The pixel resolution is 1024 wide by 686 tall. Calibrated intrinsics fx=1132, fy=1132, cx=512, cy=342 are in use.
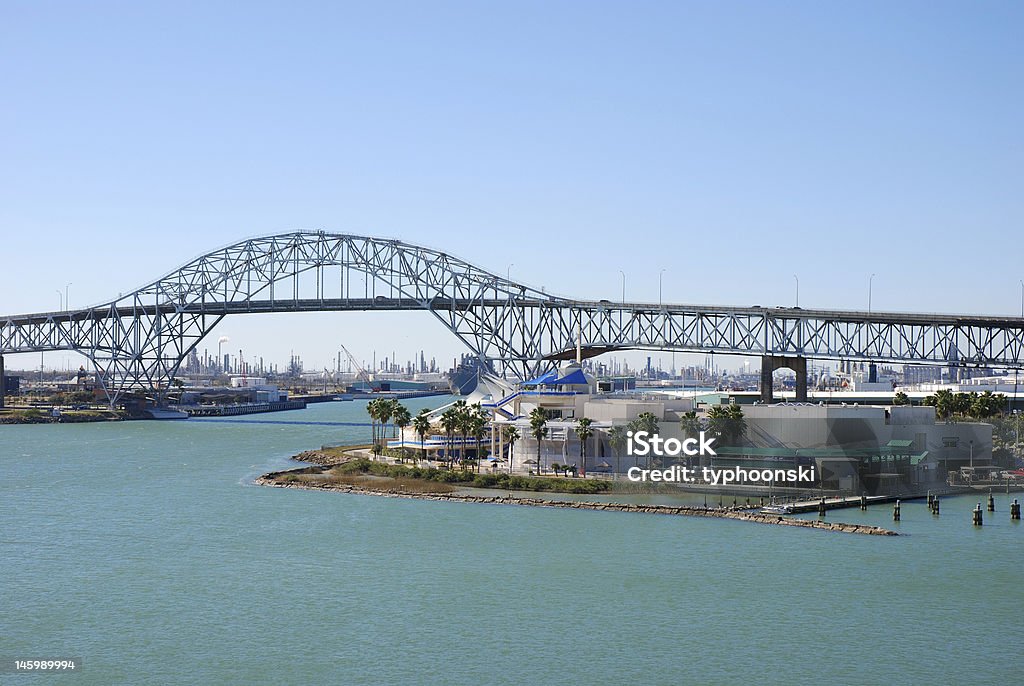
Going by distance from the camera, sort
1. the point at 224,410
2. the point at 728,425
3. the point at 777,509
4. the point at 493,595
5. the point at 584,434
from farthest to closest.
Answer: the point at 224,410, the point at 584,434, the point at 728,425, the point at 777,509, the point at 493,595

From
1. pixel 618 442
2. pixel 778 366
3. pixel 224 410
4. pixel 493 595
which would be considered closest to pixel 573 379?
pixel 618 442

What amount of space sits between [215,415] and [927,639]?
477 ft

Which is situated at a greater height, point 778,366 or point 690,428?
point 778,366

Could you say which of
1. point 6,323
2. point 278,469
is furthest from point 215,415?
point 278,469

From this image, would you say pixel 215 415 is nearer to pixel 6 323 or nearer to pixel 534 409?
pixel 6 323

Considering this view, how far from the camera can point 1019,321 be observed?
300 feet

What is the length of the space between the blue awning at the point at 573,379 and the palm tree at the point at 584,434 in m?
8.79

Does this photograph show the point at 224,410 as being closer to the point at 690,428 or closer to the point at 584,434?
the point at 584,434

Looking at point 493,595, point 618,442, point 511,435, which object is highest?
point 511,435

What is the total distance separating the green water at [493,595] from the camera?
104ft

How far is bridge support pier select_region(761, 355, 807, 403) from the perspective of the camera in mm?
101875

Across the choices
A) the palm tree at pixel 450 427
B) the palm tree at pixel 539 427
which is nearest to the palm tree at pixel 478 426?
the palm tree at pixel 450 427

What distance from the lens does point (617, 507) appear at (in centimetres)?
5631

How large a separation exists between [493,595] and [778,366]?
72.5 meters
